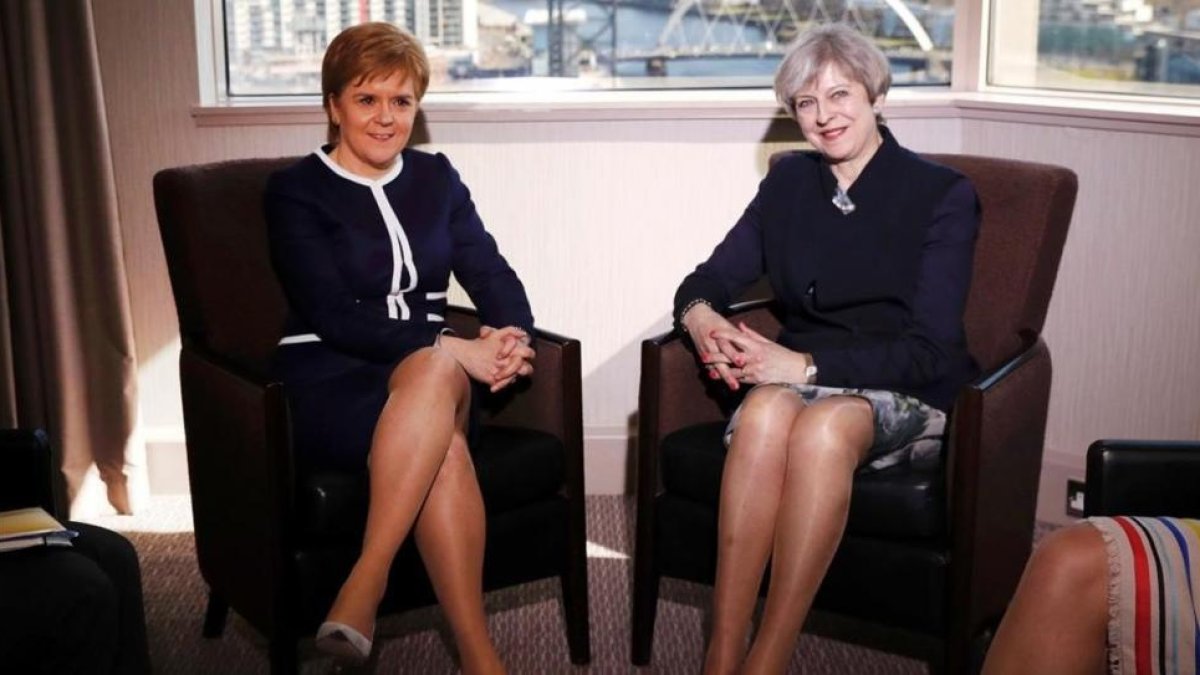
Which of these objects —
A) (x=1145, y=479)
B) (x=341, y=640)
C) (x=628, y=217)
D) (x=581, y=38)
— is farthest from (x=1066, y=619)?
(x=581, y=38)

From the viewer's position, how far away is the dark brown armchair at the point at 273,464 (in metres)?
2.81

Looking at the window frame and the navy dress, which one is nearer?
the navy dress

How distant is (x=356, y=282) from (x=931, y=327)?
3.65ft

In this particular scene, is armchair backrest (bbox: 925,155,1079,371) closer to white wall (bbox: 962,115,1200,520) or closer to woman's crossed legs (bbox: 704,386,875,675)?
woman's crossed legs (bbox: 704,386,875,675)

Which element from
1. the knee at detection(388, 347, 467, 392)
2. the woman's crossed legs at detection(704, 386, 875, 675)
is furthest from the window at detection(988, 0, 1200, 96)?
the knee at detection(388, 347, 467, 392)

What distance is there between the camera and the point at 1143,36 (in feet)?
12.3

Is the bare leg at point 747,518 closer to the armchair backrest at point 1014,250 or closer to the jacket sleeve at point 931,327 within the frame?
A: the jacket sleeve at point 931,327

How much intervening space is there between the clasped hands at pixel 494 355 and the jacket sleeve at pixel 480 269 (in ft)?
0.42

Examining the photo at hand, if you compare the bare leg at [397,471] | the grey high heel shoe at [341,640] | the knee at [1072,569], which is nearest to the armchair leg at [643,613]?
the bare leg at [397,471]

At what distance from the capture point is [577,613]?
10.3 feet

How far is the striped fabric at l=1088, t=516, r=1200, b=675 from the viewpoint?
2025mm

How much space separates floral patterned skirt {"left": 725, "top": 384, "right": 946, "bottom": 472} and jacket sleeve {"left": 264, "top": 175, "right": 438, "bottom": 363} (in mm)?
667

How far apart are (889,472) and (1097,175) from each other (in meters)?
1.21

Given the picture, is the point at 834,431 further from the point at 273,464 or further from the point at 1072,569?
the point at 273,464
